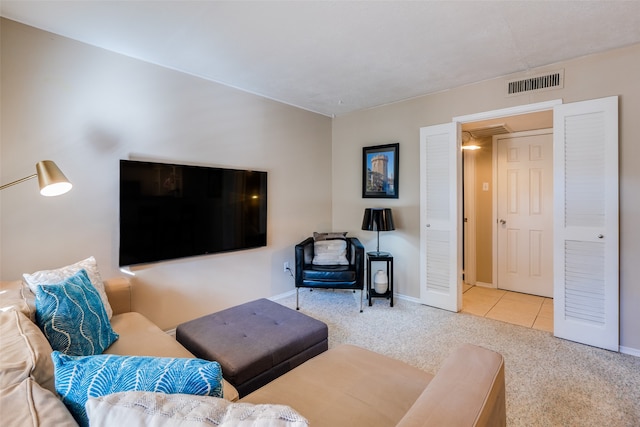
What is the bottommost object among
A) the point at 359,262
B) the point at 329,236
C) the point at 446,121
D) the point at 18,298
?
the point at 359,262

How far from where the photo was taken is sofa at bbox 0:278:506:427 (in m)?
0.61

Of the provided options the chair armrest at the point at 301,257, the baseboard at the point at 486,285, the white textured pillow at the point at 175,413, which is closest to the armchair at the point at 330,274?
the chair armrest at the point at 301,257

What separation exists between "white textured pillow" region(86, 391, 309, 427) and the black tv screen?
216 cm

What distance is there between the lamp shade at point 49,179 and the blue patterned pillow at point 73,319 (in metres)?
0.51

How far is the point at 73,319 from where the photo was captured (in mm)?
1445

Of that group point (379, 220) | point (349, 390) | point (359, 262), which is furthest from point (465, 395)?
point (379, 220)

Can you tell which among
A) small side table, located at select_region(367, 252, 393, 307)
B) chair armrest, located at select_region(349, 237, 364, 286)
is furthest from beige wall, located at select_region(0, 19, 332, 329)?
small side table, located at select_region(367, 252, 393, 307)

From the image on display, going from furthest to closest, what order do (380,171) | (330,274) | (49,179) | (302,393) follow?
(380,171), (330,274), (49,179), (302,393)

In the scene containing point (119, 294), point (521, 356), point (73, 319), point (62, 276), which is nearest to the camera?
point (73, 319)

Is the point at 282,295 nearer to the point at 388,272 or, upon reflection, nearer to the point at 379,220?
the point at 388,272

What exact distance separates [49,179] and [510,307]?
4.36 meters

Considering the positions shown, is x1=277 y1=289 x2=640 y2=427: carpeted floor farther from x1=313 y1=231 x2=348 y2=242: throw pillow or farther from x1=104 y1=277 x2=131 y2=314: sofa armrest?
x1=104 y1=277 x2=131 y2=314: sofa armrest

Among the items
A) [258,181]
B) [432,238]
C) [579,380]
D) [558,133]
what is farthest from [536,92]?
[258,181]

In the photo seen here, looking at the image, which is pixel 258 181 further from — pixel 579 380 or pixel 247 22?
pixel 579 380
